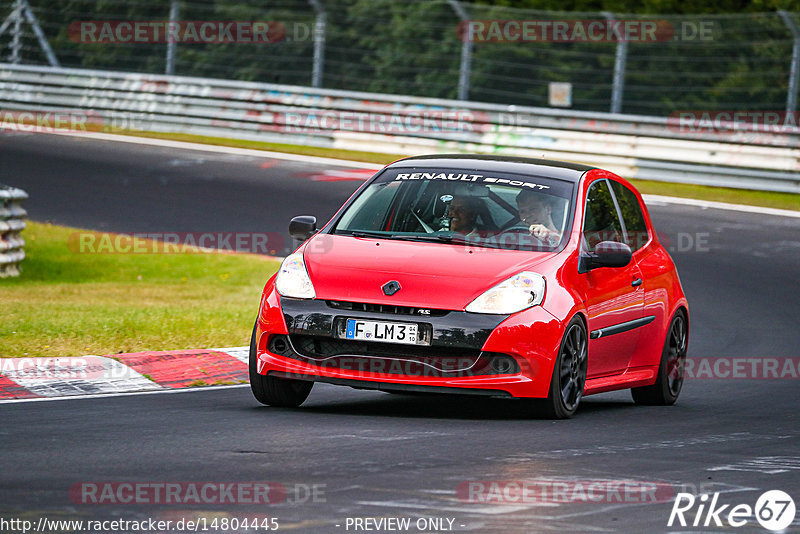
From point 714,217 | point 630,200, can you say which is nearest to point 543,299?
point 630,200

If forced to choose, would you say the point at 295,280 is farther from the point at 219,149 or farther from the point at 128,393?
the point at 219,149

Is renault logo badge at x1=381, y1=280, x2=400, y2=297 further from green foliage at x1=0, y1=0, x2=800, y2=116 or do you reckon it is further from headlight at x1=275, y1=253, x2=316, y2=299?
green foliage at x1=0, y1=0, x2=800, y2=116

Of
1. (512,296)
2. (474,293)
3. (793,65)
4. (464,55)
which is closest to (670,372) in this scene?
(512,296)

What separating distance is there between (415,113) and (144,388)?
15692mm

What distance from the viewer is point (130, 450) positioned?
6.93 metres

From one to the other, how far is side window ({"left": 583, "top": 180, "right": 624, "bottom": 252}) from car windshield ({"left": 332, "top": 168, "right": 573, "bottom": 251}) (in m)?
0.20

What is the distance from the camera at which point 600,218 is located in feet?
31.1

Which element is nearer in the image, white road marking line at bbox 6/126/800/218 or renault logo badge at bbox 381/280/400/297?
renault logo badge at bbox 381/280/400/297

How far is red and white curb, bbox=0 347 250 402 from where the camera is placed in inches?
358

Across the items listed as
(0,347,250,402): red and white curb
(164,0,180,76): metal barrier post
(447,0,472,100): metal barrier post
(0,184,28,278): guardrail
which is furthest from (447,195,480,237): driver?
(164,0,180,76): metal barrier post

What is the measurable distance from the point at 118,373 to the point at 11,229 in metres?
6.09

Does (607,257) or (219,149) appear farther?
(219,149)

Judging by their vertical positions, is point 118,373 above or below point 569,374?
below

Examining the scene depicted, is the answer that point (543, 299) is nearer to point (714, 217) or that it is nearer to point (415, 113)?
point (714, 217)
